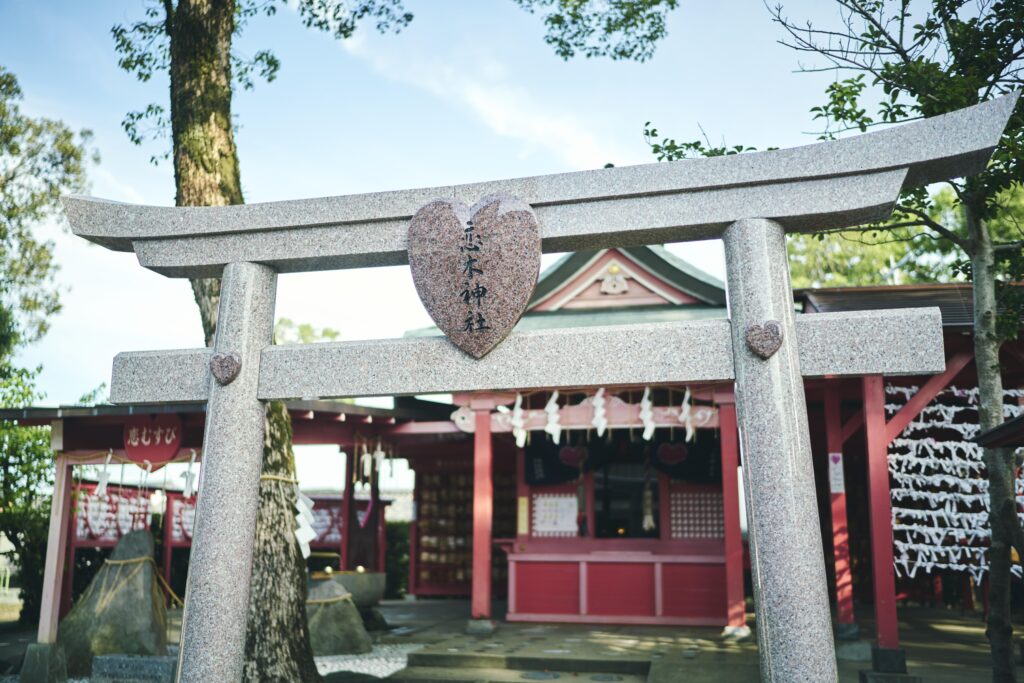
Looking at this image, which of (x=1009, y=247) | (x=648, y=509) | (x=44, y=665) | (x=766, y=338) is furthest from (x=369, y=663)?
(x=1009, y=247)

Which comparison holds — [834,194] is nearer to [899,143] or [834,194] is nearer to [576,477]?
[899,143]

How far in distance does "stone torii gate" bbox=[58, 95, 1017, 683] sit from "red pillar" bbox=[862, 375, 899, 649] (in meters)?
3.92

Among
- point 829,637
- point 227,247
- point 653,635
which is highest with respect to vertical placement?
point 227,247

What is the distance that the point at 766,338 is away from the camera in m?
4.14

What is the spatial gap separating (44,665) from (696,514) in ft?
28.4

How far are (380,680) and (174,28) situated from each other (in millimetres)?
6901

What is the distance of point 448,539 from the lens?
55.3 ft

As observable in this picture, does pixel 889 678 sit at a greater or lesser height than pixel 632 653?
greater

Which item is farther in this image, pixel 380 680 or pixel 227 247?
pixel 380 680

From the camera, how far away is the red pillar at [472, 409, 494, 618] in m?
11.0

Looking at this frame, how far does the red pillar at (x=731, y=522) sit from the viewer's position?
10.1 meters

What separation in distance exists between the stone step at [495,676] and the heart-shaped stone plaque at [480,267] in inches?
186

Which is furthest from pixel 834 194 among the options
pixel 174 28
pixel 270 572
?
pixel 174 28

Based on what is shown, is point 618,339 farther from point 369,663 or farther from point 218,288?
point 369,663
